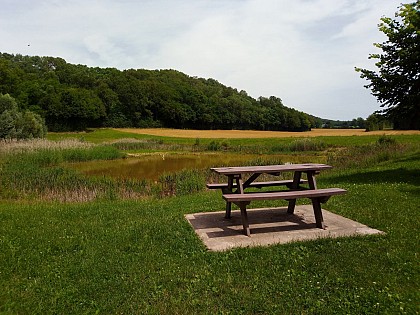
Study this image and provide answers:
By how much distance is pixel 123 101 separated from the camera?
8544 cm

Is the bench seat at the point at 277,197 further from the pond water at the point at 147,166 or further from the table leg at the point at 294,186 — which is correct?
the pond water at the point at 147,166

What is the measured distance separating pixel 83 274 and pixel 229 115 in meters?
94.1

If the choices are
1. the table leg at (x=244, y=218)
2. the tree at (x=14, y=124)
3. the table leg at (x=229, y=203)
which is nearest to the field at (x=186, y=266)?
the table leg at (x=244, y=218)

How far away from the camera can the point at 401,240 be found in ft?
18.0

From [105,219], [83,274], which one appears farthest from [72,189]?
[83,274]

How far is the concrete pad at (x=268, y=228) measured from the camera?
5.79 meters

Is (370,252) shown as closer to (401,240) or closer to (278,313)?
(401,240)

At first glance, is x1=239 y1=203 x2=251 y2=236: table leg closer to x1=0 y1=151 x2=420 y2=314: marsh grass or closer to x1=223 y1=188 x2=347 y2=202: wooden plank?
x1=223 y1=188 x2=347 y2=202: wooden plank

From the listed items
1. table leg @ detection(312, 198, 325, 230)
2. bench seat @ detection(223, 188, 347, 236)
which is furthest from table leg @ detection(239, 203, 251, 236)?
table leg @ detection(312, 198, 325, 230)

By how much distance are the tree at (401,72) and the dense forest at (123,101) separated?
62724 mm

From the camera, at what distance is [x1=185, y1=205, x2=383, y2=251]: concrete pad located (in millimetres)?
5793

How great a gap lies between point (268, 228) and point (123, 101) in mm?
83352

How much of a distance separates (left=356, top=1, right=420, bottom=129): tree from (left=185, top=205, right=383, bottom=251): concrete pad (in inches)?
262

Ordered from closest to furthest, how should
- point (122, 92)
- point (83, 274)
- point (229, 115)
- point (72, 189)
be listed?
point (83, 274) < point (72, 189) < point (122, 92) < point (229, 115)
